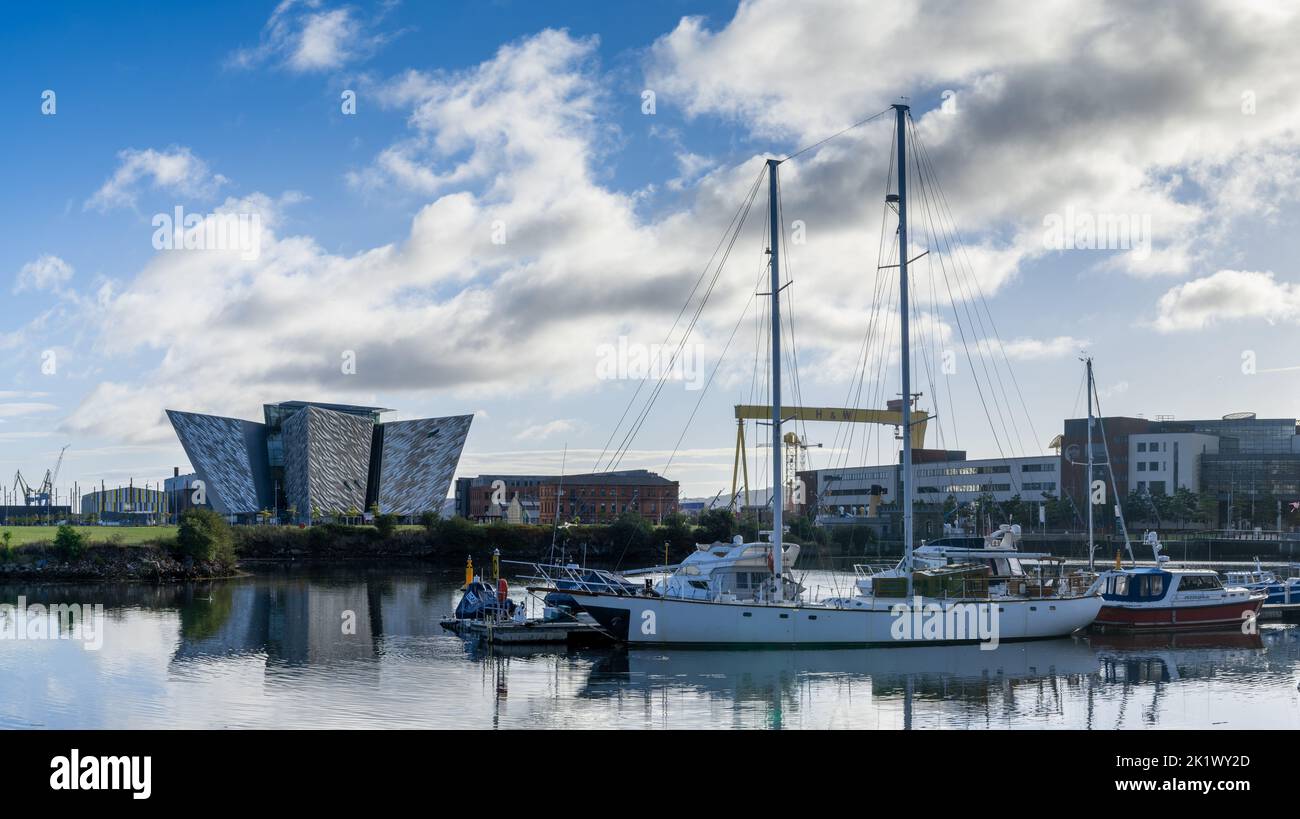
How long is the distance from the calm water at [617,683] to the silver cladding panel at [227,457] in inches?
3481

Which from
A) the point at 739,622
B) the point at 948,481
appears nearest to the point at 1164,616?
the point at 739,622

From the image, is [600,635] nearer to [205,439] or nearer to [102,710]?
[102,710]

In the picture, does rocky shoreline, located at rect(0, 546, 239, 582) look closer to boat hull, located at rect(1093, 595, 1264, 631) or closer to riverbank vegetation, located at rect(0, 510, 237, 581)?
riverbank vegetation, located at rect(0, 510, 237, 581)

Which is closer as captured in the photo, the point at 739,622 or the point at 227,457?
the point at 739,622

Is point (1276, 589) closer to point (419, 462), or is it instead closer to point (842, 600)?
point (842, 600)

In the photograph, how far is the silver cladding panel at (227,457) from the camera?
12694 centimetres

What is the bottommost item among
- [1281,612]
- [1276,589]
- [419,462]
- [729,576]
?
[1281,612]

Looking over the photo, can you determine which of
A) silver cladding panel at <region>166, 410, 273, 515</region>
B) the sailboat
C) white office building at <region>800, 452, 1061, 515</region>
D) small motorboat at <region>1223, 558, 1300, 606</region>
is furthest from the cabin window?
silver cladding panel at <region>166, 410, 273, 515</region>

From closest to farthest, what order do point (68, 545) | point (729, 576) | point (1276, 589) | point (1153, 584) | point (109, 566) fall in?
1. point (729, 576)
2. point (1153, 584)
3. point (1276, 589)
4. point (109, 566)
5. point (68, 545)

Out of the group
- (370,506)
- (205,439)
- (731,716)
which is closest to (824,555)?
(370,506)

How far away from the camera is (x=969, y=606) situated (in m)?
37.5

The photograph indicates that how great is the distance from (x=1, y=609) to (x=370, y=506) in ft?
289

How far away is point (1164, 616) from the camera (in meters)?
42.2

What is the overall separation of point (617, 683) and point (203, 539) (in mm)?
51677
